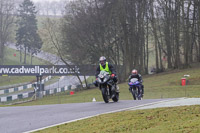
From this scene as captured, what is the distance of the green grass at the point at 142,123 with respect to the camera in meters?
7.96

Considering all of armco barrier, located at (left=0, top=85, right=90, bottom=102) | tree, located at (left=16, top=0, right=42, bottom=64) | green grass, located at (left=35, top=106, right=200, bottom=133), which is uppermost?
tree, located at (left=16, top=0, right=42, bottom=64)

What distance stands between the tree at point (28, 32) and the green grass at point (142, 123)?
246 ft

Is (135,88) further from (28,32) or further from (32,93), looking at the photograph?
(28,32)

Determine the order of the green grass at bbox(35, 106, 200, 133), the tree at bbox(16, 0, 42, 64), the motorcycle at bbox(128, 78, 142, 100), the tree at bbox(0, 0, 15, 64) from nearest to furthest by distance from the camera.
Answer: the green grass at bbox(35, 106, 200, 133) → the motorcycle at bbox(128, 78, 142, 100) → the tree at bbox(0, 0, 15, 64) → the tree at bbox(16, 0, 42, 64)

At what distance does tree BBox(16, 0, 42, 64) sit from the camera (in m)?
84.6

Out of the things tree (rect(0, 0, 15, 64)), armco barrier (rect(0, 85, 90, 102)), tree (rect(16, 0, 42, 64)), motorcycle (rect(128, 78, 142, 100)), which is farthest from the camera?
tree (rect(16, 0, 42, 64))

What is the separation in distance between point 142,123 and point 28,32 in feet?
259

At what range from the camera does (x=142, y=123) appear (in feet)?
29.9

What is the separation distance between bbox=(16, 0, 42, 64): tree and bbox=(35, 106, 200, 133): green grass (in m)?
A: 75.0

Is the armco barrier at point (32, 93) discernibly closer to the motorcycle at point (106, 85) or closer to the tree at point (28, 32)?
the motorcycle at point (106, 85)

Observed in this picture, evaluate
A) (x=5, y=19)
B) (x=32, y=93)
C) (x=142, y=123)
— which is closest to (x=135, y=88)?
(x=142, y=123)

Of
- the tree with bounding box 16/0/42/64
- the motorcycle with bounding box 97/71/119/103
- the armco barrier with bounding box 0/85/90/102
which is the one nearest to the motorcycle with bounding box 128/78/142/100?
the motorcycle with bounding box 97/71/119/103

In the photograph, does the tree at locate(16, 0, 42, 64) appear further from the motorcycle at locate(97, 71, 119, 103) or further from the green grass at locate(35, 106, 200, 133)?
the green grass at locate(35, 106, 200, 133)

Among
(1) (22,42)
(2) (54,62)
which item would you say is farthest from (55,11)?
(2) (54,62)
